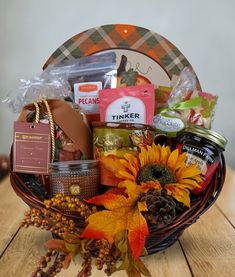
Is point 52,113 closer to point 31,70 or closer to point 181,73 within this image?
point 181,73

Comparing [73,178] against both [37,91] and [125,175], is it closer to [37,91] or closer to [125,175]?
[125,175]

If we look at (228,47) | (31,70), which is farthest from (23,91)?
(228,47)

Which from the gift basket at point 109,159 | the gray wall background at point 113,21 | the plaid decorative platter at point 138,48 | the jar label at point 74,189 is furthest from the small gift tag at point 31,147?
the gray wall background at point 113,21

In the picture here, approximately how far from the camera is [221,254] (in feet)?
2.76

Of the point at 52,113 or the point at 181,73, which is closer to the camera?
the point at 52,113

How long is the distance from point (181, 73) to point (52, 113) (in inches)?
16.5

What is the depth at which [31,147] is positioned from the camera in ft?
2.94

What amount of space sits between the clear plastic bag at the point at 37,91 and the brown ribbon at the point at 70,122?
54 mm

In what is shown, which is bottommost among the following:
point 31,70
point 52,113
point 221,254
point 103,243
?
point 31,70

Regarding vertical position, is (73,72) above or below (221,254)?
above

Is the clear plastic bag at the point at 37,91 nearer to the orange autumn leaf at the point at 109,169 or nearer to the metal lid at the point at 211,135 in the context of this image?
the orange autumn leaf at the point at 109,169

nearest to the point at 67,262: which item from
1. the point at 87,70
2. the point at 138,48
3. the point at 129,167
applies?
the point at 129,167

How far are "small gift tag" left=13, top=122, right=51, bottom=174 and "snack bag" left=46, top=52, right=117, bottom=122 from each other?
0.17 metres

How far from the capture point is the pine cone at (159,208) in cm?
69
